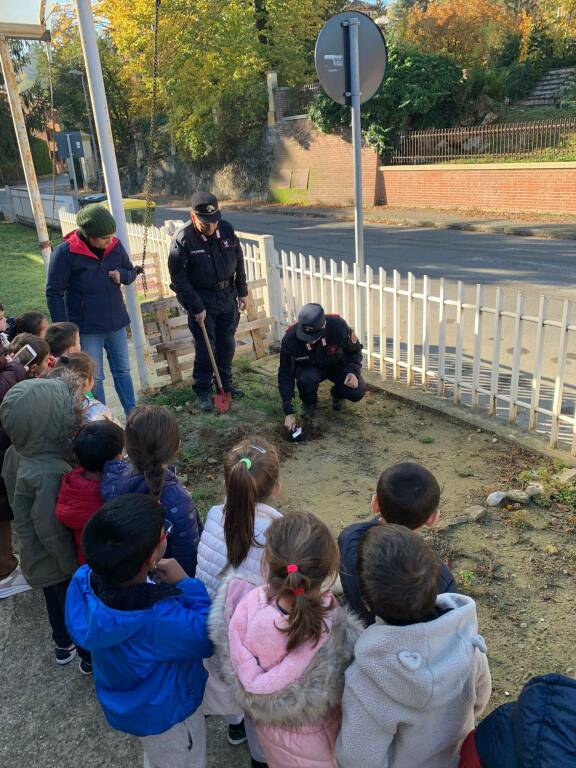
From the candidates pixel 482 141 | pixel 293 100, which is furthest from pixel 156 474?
pixel 293 100

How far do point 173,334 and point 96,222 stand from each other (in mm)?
1714

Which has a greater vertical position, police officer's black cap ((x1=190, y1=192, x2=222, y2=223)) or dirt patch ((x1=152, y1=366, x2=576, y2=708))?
police officer's black cap ((x1=190, y1=192, x2=222, y2=223))

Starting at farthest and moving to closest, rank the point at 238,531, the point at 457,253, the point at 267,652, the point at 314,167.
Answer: the point at 314,167 < the point at 457,253 < the point at 238,531 < the point at 267,652

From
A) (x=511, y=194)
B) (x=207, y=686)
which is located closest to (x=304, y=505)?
(x=207, y=686)

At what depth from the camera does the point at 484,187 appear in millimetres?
16703

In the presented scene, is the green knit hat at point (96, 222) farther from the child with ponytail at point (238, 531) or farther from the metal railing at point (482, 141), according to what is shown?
the metal railing at point (482, 141)

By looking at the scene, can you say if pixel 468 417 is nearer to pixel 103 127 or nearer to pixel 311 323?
pixel 311 323

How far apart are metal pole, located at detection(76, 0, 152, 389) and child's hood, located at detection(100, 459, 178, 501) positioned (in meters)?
3.02

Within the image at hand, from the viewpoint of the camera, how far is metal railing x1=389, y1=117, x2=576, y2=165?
16312mm

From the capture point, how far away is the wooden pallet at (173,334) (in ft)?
18.6

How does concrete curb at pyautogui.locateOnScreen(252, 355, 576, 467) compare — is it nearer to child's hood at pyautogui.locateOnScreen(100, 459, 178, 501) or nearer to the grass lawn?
child's hood at pyautogui.locateOnScreen(100, 459, 178, 501)

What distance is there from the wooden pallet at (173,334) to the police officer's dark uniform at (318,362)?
4.70ft

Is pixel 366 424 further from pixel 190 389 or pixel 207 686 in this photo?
pixel 207 686

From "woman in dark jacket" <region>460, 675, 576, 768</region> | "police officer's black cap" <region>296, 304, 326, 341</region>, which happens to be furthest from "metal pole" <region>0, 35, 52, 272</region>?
"woman in dark jacket" <region>460, 675, 576, 768</region>
